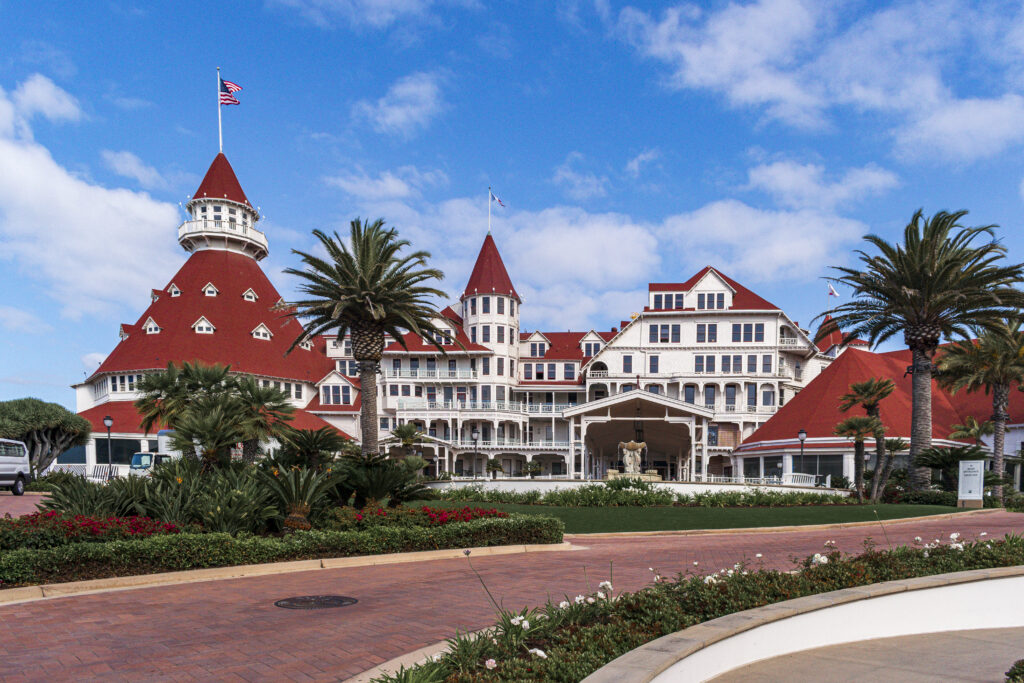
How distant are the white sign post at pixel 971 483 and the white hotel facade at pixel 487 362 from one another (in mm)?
28506

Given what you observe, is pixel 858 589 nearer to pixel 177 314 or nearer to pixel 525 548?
pixel 525 548

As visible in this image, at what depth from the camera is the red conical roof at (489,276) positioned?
211 ft

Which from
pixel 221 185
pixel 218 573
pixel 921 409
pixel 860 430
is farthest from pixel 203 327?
pixel 921 409

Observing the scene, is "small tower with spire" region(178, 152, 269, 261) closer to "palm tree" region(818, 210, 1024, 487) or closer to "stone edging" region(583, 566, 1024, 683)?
"palm tree" region(818, 210, 1024, 487)

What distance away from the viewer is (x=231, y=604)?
370 inches

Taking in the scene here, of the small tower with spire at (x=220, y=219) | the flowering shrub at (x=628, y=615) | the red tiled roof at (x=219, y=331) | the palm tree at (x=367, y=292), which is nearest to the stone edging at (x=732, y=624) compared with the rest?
the flowering shrub at (x=628, y=615)

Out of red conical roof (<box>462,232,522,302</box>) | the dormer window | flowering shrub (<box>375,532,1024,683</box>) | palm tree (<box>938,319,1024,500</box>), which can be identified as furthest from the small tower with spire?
flowering shrub (<box>375,532,1024,683</box>)

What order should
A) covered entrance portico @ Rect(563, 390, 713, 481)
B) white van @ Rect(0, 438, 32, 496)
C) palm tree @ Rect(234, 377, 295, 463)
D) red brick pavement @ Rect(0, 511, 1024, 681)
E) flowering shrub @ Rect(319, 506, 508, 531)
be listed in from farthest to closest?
covered entrance portico @ Rect(563, 390, 713, 481), white van @ Rect(0, 438, 32, 496), palm tree @ Rect(234, 377, 295, 463), flowering shrub @ Rect(319, 506, 508, 531), red brick pavement @ Rect(0, 511, 1024, 681)

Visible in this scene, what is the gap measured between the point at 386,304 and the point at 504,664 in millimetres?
23491

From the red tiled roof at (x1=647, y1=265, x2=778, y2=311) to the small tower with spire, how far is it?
38.7 metres

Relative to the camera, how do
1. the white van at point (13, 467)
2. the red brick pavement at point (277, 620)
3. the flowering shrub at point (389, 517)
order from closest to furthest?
the red brick pavement at point (277, 620)
the flowering shrub at point (389, 517)
the white van at point (13, 467)

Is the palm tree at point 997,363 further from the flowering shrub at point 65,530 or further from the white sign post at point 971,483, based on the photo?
the flowering shrub at point 65,530

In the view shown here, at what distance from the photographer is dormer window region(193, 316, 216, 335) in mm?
57812

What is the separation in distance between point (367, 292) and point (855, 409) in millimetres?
33407
